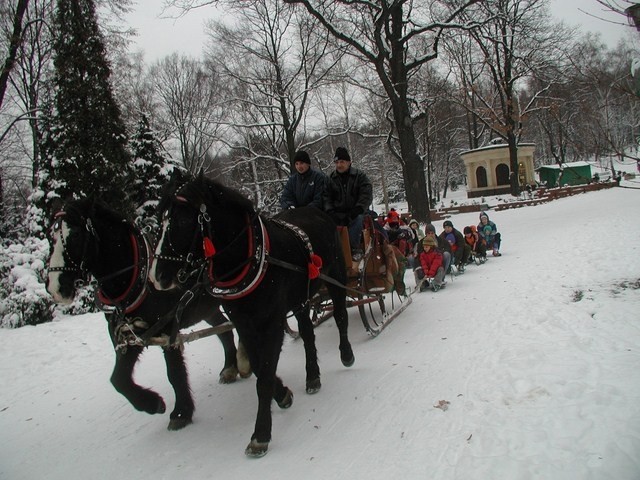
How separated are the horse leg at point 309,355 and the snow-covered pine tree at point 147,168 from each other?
10.4 meters

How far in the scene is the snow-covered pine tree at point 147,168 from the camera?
13.9m

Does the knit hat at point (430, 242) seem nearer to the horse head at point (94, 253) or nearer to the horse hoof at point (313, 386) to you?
the horse hoof at point (313, 386)

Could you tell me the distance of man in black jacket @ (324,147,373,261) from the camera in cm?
555

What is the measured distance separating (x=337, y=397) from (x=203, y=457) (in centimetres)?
136

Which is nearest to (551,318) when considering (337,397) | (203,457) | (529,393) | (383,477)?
(529,393)

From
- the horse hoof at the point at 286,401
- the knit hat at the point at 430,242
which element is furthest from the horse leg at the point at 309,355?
the knit hat at the point at 430,242

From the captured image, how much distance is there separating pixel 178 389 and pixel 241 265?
5.07 feet

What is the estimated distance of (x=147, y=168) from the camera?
14.4m

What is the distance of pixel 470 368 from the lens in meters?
4.27

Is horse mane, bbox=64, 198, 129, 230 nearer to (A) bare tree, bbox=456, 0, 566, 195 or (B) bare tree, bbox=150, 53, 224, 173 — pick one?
(A) bare tree, bbox=456, 0, 566, 195

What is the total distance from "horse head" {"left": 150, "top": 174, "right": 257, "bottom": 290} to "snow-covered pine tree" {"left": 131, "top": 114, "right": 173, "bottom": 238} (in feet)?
36.4

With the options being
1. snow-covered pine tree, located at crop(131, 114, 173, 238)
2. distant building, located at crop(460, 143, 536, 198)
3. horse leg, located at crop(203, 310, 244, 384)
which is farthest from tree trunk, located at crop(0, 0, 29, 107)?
distant building, located at crop(460, 143, 536, 198)

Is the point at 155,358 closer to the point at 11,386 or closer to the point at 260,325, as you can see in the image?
the point at 11,386

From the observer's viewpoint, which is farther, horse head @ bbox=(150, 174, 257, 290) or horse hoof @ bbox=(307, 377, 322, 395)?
horse hoof @ bbox=(307, 377, 322, 395)
